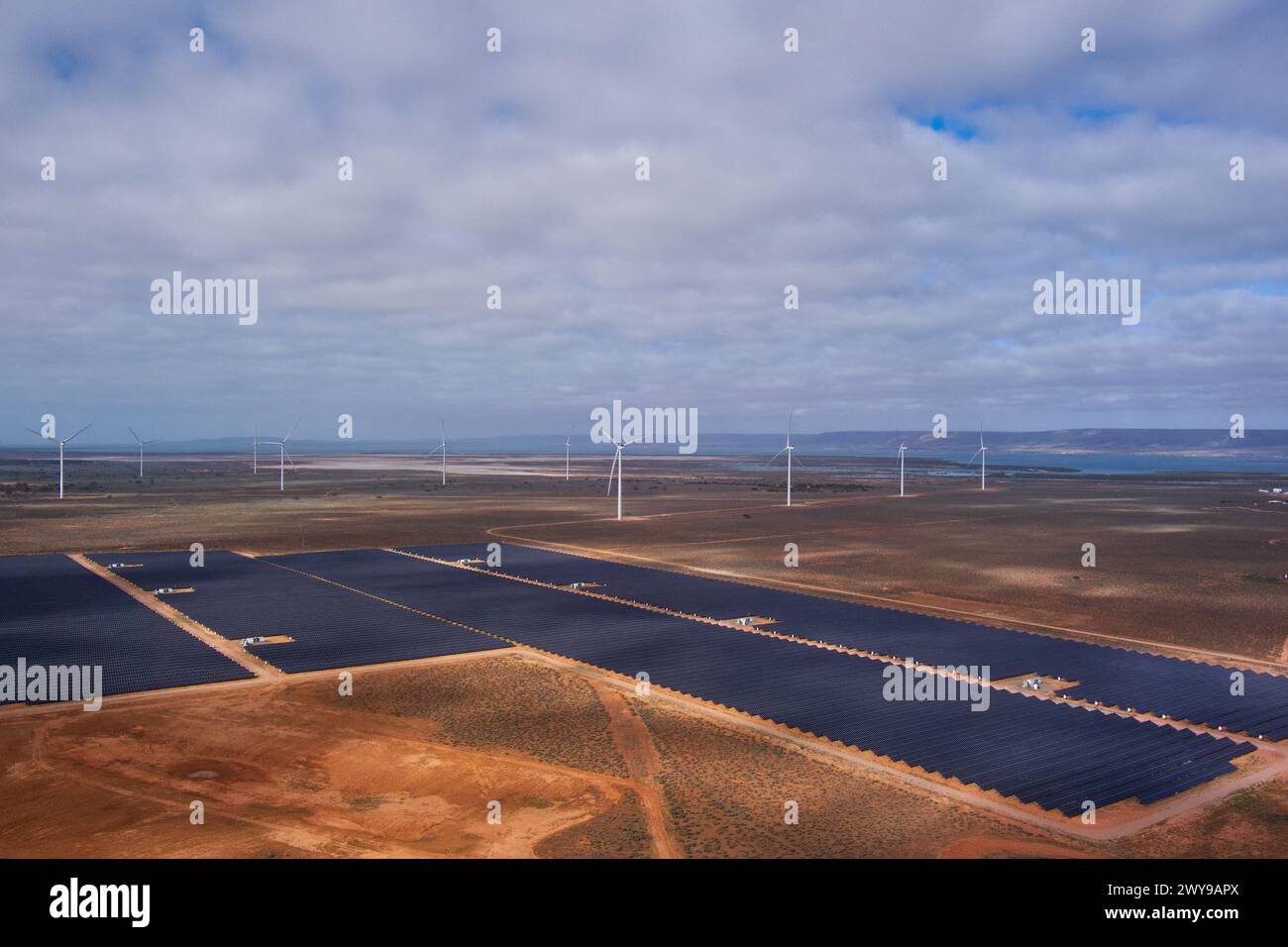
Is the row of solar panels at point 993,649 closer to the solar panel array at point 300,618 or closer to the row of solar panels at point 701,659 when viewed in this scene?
the row of solar panels at point 701,659

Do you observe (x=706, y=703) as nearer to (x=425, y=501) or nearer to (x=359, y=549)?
(x=359, y=549)

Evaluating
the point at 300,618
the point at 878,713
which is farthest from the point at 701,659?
the point at 300,618

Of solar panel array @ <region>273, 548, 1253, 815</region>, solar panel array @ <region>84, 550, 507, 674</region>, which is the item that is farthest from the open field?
solar panel array @ <region>84, 550, 507, 674</region>

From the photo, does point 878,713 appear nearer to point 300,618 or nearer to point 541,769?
point 541,769

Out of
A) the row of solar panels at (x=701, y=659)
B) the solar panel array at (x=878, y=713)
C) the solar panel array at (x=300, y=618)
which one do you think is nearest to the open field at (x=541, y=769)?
the solar panel array at (x=878, y=713)

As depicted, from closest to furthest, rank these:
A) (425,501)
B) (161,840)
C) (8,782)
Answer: (161,840) < (8,782) < (425,501)

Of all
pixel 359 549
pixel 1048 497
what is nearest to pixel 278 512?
pixel 359 549
